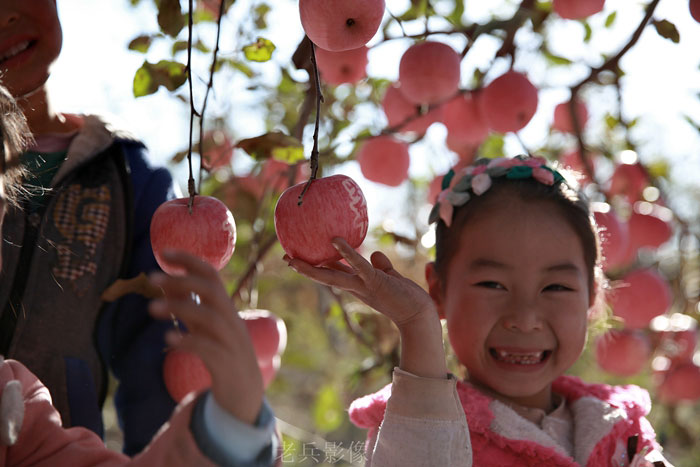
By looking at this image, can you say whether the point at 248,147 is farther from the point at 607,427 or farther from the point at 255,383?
the point at 607,427

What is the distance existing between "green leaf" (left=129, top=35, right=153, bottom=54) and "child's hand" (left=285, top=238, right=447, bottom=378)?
1.52 feet

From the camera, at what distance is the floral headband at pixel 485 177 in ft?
3.63

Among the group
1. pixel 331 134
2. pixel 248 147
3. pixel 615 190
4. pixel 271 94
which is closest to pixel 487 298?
pixel 248 147

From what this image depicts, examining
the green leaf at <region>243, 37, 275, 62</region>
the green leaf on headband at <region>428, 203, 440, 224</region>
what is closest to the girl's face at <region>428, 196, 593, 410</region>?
the green leaf on headband at <region>428, 203, 440, 224</region>

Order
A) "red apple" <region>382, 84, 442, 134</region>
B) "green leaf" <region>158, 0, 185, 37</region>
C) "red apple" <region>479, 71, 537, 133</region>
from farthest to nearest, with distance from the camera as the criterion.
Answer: "red apple" <region>382, 84, 442, 134</region> → "red apple" <region>479, 71, 537, 133</region> → "green leaf" <region>158, 0, 185, 37</region>

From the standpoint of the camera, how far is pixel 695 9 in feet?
3.08

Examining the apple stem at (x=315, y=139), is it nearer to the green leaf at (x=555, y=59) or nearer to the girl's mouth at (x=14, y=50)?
the girl's mouth at (x=14, y=50)

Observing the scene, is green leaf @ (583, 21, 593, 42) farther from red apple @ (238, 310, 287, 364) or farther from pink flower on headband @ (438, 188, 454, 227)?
red apple @ (238, 310, 287, 364)

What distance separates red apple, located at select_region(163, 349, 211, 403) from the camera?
3.41ft

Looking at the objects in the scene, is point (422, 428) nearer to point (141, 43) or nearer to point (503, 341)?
point (503, 341)

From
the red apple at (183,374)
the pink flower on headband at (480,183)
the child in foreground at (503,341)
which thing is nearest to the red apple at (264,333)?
the red apple at (183,374)

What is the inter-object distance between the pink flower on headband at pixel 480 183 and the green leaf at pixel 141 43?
0.51m

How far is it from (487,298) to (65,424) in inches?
22.9

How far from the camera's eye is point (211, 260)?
80cm
